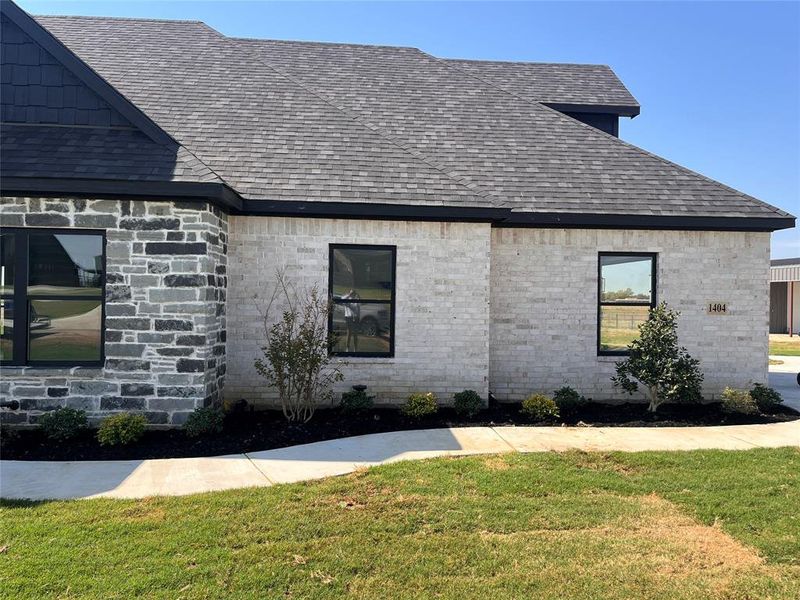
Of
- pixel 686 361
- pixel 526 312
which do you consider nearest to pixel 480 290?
pixel 526 312

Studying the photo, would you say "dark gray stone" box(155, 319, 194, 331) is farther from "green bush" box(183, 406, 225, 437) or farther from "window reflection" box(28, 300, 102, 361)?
"green bush" box(183, 406, 225, 437)

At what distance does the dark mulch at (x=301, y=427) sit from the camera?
6719 millimetres

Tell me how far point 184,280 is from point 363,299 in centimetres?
280

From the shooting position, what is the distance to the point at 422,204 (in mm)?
8797

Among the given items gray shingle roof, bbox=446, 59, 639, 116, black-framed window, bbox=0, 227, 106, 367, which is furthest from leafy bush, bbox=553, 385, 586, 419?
gray shingle roof, bbox=446, 59, 639, 116

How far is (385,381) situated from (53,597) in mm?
5983

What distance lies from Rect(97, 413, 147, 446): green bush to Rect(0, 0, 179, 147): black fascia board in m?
3.89

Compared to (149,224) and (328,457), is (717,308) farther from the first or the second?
(149,224)

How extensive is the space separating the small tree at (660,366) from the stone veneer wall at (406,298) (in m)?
2.37

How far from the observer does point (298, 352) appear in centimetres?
804

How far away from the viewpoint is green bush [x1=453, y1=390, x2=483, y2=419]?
28.4ft

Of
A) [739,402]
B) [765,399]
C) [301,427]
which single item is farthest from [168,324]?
[765,399]

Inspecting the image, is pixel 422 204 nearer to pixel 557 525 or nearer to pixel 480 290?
pixel 480 290

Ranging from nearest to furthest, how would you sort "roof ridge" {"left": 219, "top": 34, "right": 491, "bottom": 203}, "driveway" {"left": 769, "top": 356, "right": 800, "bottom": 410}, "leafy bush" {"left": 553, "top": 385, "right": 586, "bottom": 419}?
"leafy bush" {"left": 553, "top": 385, "right": 586, "bottom": 419} < "roof ridge" {"left": 219, "top": 34, "right": 491, "bottom": 203} < "driveway" {"left": 769, "top": 356, "right": 800, "bottom": 410}
